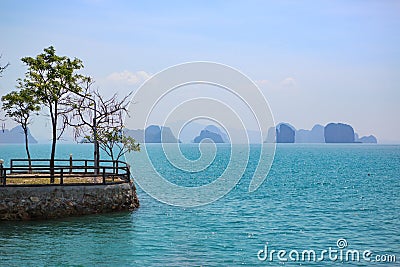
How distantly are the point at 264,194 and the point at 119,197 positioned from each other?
59.8 ft

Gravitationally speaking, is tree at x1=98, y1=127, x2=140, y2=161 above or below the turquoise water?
above

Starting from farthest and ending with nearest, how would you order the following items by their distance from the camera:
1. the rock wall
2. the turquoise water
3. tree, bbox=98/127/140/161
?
tree, bbox=98/127/140/161 → the rock wall → the turquoise water

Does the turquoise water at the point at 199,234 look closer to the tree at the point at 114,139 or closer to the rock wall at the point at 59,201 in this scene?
the rock wall at the point at 59,201

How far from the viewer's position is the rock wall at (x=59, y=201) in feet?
82.5

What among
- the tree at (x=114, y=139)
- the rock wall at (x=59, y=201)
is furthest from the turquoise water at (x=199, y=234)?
the tree at (x=114, y=139)

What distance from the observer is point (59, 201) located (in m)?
26.2

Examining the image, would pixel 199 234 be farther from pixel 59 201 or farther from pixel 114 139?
pixel 114 139

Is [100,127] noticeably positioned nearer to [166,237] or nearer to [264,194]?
[166,237]

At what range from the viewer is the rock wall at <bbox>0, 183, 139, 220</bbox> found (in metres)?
25.1

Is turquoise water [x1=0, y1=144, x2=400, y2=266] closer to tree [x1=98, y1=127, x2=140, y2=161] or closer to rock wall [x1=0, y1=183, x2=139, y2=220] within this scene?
rock wall [x1=0, y1=183, x2=139, y2=220]

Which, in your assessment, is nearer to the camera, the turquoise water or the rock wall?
the turquoise water

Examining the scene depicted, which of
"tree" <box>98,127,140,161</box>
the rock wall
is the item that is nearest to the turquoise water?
the rock wall

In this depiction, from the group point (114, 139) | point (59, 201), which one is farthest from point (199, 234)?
point (114, 139)

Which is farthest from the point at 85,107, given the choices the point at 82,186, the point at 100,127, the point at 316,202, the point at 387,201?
the point at 387,201
